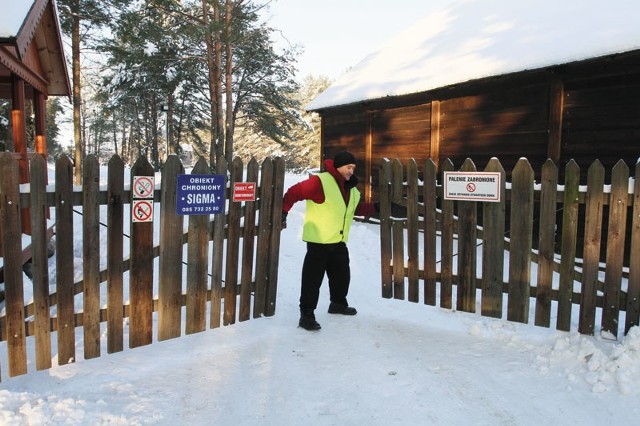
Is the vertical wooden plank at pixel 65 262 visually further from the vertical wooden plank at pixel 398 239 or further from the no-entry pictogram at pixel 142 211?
the vertical wooden plank at pixel 398 239

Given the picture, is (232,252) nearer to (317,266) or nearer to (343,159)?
(317,266)

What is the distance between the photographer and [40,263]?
3562 mm

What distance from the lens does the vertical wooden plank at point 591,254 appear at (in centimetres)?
439

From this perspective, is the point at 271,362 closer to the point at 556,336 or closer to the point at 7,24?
the point at 556,336

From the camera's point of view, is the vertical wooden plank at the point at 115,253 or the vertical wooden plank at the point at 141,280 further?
the vertical wooden plank at the point at 141,280

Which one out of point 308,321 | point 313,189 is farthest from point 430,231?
point 308,321

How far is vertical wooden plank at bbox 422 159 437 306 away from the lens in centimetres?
518

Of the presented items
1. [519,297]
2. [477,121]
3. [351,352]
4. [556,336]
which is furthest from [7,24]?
[477,121]

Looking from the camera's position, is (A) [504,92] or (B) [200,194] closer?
(B) [200,194]

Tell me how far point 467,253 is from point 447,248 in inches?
8.8

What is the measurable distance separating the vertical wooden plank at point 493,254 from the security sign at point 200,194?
9.00ft

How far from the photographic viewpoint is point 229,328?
4738 millimetres

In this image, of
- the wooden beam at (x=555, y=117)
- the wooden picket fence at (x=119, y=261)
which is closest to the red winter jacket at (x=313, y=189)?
the wooden picket fence at (x=119, y=261)

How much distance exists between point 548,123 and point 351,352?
6637 millimetres
